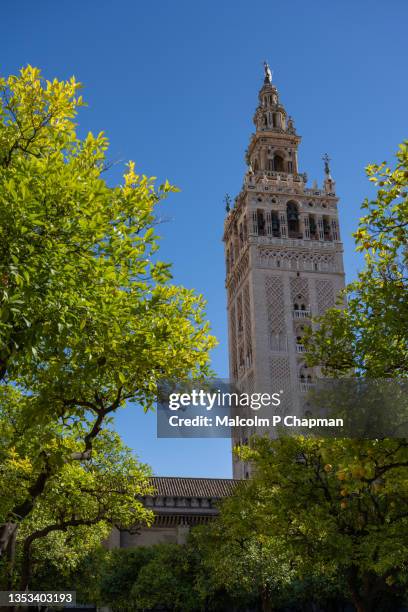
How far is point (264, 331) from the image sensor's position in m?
59.6

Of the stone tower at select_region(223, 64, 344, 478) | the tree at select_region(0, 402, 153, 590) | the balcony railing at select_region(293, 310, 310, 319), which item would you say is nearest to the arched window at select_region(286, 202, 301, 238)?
the stone tower at select_region(223, 64, 344, 478)

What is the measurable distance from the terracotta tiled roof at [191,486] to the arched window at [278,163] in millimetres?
35296

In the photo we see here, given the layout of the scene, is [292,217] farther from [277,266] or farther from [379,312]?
[379,312]

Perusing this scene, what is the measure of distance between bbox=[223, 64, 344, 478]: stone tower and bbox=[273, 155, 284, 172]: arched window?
110 mm

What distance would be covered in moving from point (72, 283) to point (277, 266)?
2094 inches

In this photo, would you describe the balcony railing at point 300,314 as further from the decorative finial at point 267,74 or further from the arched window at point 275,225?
the decorative finial at point 267,74

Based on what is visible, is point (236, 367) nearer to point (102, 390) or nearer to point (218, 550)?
point (218, 550)

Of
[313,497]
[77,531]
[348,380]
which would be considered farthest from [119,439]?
[348,380]

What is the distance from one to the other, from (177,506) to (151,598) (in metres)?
12.8

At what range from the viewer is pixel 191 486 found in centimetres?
5044

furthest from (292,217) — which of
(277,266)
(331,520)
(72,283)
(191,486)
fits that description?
(72,283)

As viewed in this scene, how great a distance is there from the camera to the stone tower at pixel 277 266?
58.8 m

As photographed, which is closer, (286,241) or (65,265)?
(65,265)

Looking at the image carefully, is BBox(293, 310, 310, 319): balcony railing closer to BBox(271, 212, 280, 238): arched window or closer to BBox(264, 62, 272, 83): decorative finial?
BBox(271, 212, 280, 238): arched window
